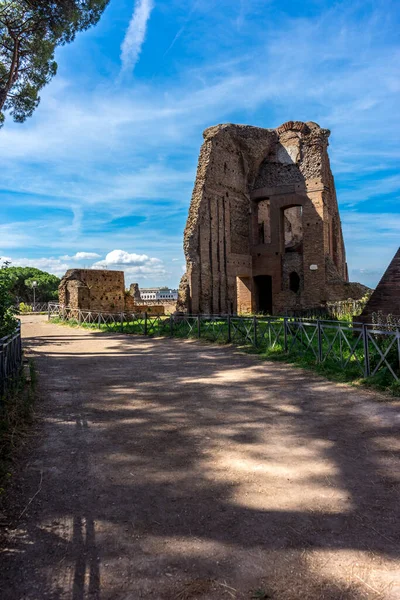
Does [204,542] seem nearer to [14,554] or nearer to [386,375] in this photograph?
[14,554]

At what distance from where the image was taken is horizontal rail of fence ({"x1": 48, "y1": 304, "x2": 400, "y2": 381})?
21.2 feet

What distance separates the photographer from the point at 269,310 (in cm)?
2427

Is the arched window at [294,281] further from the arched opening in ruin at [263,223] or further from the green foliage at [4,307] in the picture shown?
the green foliage at [4,307]

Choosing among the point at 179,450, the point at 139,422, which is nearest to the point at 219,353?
the point at 139,422

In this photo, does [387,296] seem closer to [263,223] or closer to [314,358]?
[314,358]

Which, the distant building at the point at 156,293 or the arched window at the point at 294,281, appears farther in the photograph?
the distant building at the point at 156,293

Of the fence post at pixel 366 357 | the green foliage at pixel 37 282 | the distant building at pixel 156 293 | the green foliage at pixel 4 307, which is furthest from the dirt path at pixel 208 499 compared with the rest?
the distant building at pixel 156 293

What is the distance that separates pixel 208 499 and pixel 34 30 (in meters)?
12.7

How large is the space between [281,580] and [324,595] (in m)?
0.22

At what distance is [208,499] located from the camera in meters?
2.95

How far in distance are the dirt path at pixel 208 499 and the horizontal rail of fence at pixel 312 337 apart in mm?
992

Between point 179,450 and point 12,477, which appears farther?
point 179,450

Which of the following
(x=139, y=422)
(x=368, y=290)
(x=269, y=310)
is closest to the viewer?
(x=139, y=422)

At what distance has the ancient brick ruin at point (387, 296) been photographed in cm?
881
